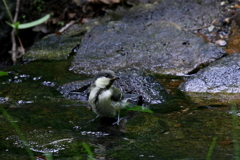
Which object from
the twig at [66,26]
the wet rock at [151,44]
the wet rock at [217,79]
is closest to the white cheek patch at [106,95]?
the wet rock at [217,79]

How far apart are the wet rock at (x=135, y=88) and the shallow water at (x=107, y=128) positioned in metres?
0.15

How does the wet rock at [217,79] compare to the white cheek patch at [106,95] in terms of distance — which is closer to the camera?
the white cheek patch at [106,95]

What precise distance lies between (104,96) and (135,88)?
98cm

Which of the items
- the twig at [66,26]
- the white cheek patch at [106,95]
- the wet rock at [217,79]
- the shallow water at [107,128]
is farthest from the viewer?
the twig at [66,26]

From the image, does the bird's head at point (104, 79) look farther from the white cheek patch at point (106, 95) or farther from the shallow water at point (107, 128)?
the shallow water at point (107, 128)

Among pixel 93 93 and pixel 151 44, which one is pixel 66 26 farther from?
pixel 93 93

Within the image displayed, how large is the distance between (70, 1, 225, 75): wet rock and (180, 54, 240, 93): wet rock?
48cm

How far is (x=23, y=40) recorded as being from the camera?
8.22 meters

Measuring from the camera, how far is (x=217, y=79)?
4961mm

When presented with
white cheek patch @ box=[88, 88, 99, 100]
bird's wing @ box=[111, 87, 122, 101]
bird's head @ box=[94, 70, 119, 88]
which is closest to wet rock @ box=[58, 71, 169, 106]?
bird's wing @ box=[111, 87, 122, 101]

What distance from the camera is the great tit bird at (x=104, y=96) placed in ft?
12.7

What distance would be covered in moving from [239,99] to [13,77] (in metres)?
3.38

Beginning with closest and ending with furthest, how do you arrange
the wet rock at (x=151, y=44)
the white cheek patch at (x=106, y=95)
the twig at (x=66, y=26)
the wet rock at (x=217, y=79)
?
the white cheek patch at (x=106, y=95) < the wet rock at (x=217, y=79) < the wet rock at (x=151, y=44) < the twig at (x=66, y=26)

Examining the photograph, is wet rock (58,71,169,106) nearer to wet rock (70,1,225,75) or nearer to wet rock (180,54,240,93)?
wet rock (180,54,240,93)
